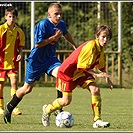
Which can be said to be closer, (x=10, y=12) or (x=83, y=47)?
(x=83, y=47)

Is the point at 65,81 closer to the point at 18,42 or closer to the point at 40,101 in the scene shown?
the point at 18,42

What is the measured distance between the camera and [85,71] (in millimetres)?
7809

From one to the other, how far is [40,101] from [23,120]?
384cm

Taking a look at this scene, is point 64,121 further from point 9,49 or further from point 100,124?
point 9,49

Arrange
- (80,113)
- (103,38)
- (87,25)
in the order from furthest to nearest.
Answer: (87,25), (80,113), (103,38)

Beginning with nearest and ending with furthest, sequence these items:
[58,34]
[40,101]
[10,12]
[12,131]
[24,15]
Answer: [12,131] < [58,34] < [10,12] < [40,101] < [24,15]

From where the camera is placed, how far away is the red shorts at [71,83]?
7766mm

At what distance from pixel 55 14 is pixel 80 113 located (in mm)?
2093

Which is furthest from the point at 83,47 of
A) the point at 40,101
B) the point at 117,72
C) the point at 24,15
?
the point at 24,15

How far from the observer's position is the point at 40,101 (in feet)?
41.2

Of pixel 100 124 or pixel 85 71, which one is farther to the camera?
pixel 85 71

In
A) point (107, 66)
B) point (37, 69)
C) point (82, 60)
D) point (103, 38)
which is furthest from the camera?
point (107, 66)

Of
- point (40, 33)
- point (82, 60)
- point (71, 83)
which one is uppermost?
point (40, 33)

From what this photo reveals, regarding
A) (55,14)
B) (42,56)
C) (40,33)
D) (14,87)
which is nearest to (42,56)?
(42,56)
